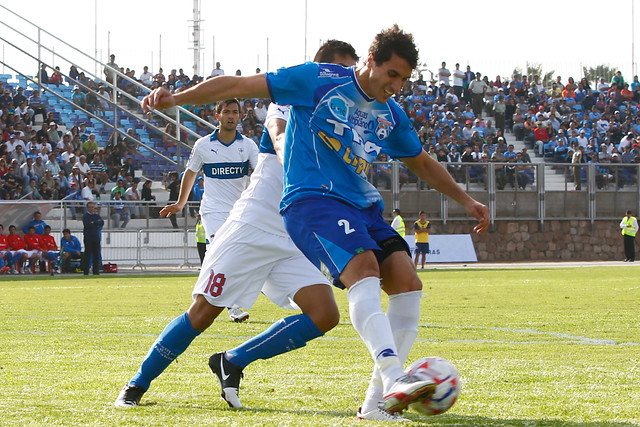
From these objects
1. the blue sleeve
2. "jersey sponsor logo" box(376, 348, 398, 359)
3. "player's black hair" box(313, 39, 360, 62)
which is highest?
"player's black hair" box(313, 39, 360, 62)

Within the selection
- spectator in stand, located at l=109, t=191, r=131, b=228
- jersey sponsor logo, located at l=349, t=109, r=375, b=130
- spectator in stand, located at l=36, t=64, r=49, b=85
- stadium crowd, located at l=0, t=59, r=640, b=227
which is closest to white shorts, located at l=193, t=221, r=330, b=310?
jersey sponsor logo, located at l=349, t=109, r=375, b=130

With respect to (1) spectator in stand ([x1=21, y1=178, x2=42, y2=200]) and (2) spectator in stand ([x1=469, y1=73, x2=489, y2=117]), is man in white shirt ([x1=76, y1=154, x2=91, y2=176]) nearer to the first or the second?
(1) spectator in stand ([x1=21, y1=178, x2=42, y2=200])

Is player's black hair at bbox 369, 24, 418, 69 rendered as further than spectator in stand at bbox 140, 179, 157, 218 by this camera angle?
No

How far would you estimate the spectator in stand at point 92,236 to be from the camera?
24984 mm

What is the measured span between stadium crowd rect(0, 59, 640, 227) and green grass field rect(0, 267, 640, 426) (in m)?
14.2

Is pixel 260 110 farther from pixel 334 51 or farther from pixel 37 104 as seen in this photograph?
pixel 334 51

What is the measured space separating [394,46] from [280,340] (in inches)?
68.0

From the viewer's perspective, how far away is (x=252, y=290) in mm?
5418

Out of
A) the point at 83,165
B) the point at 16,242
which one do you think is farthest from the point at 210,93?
the point at 83,165

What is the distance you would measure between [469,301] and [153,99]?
10.7 meters

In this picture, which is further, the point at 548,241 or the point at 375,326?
the point at 548,241

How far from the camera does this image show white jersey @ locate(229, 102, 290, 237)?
18.1ft

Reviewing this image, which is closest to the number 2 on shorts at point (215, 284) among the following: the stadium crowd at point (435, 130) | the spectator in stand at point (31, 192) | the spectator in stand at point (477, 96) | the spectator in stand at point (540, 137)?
the stadium crowd at point (435, 130)

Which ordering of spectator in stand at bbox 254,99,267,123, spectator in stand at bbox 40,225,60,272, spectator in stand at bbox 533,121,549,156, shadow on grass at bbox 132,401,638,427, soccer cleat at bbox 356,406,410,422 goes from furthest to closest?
1. spectator in stand at bbox 533,121,549,156
2. spectator in stand at bbox 254,99,267,123
3. spectator in stand at bbox 40,225,60,272
4. soccer cleat at bbox 356,406,410,422
5. shadow on grass at bbox 132,401,638,427
